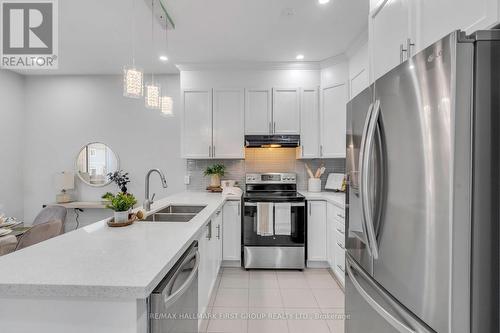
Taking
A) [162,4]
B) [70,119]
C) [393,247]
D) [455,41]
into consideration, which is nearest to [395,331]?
[393,247]

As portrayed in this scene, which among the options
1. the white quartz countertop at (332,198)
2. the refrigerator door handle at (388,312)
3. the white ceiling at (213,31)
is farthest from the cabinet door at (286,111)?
the refrigerator door handle at (388,312)

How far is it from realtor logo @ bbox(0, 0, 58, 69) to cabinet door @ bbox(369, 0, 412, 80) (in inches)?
107

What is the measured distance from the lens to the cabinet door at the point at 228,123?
3555 millimetres

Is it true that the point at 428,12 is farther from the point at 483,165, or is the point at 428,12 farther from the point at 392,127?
the point at 483,165

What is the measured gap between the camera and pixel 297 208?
3.15 metres

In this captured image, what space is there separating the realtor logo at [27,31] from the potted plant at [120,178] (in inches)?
68.3

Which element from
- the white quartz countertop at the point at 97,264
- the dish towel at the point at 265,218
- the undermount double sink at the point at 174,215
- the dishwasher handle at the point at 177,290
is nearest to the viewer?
the white quartz countertop at the point at 97,264

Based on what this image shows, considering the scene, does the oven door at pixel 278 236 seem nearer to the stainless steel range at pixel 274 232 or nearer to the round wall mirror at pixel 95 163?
the stainless steel range at pixel 274 232

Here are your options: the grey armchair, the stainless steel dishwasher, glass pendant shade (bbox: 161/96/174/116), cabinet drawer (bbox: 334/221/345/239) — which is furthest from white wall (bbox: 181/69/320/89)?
the stainless steel dishwasher

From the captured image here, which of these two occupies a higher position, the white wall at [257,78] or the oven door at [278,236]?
the white wall at [257,78]

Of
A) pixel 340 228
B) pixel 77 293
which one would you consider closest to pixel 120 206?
pixel 77 293

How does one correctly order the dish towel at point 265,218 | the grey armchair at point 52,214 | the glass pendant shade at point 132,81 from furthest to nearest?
1. the dish towel at point 265,218
2. the grey armchair at point 52,214
3. the glass pendant shade at point 132,81

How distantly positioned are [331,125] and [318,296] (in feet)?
6.76

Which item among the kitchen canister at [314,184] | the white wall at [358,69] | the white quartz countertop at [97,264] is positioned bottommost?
the white quartz countertop at [97,264]
